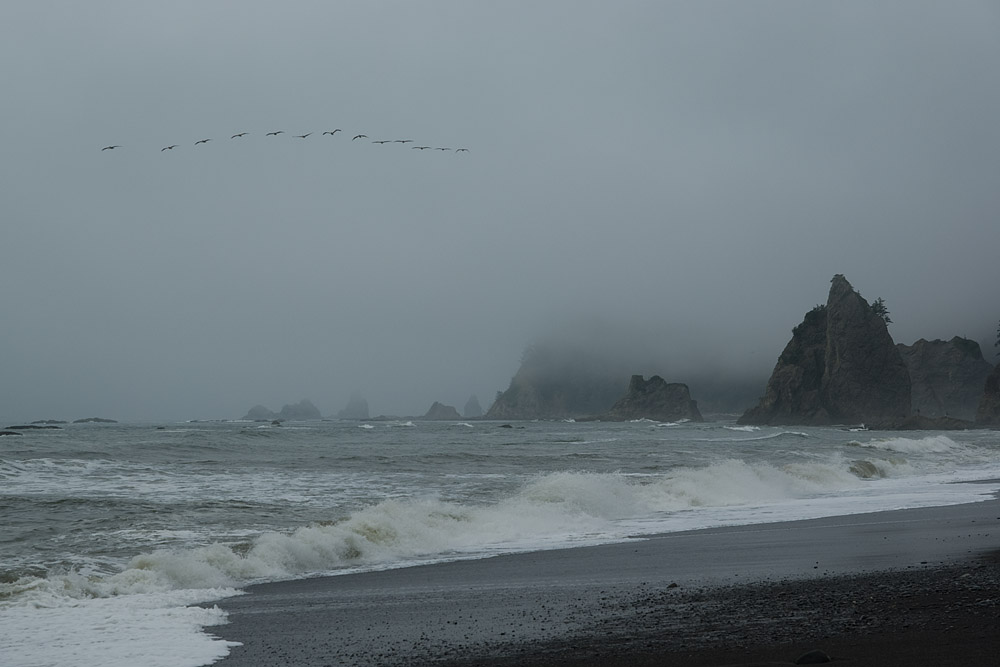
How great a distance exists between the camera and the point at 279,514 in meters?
18.6

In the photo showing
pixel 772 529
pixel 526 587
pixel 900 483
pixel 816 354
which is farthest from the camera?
pixel 816 354

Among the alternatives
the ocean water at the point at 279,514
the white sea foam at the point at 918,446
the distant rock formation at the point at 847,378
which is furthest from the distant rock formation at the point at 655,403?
the ocean water at the point at 279,514

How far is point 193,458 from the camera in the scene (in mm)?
35406

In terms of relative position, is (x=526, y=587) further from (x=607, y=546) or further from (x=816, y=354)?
(x=816, y=354)

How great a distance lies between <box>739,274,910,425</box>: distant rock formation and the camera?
133750 millimetres

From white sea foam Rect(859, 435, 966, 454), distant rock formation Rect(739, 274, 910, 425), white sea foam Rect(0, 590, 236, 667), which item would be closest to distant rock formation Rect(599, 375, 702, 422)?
distant rock formation Rect(739, 274, 910, 425)

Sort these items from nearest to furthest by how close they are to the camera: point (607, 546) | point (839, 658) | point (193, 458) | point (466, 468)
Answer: point (839, 658), point (607, 546), point (466, 468), point (193, 458)

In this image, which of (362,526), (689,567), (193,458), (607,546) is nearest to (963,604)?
(689,567)

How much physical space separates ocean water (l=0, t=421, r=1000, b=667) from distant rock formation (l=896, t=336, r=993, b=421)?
134717 mm

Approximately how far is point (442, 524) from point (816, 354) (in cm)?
13564

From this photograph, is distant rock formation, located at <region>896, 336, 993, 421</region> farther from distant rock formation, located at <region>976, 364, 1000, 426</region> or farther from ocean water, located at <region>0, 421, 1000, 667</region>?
ocean water, located at <region>0, 421, 1000, 667</region>

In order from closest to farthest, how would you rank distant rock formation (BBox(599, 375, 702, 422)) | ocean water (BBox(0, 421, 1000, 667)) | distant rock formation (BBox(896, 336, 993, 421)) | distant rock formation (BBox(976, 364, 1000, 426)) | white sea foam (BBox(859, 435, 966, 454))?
ocean water (BBox(0, 421, 1000, 667))
white sea foam (BBox(859, 435, 966, 454))
distant rock formation (BBox(976, 364, 1000, 426))
distant rock formation (BBox(896, 336, 993, 421))
distant rock formation (BBox(599, 375, 702, 422))

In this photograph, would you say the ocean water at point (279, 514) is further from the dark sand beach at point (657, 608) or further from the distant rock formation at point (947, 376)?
the distant rock formation at point (947, 376)

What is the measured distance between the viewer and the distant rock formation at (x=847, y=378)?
5266 inches
